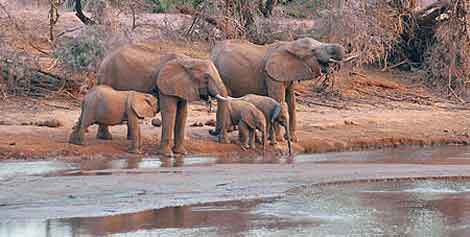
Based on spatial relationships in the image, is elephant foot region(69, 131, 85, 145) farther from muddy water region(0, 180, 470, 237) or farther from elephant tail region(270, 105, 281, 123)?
muddy water region(0, 180, 470, 237)

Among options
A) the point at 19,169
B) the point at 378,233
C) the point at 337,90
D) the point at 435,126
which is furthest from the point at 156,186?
the point at 337,90

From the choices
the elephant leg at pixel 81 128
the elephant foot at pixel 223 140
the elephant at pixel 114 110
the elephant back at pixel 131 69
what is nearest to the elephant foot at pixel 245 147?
the elephant foot at pixel 223 140

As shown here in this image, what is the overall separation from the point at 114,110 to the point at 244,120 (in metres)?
2.48

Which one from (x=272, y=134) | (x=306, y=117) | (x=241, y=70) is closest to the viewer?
(x=272, y=134)

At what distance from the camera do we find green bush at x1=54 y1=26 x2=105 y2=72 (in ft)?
78.1

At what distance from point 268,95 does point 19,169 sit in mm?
6161

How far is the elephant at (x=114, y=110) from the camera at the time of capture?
1952 cm

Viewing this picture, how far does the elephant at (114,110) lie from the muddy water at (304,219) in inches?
170

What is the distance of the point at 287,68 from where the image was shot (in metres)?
22.2

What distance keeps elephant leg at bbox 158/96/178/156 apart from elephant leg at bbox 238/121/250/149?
145cm

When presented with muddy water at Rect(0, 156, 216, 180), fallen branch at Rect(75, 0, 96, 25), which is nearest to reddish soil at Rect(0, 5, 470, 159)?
fallen branch at Rect(75, 0, 96, 25)

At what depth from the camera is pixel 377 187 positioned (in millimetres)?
16562

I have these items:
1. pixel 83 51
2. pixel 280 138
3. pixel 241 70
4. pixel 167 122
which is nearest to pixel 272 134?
pixel 280 138

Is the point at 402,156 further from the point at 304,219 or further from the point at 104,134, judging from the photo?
the point at 304,219
